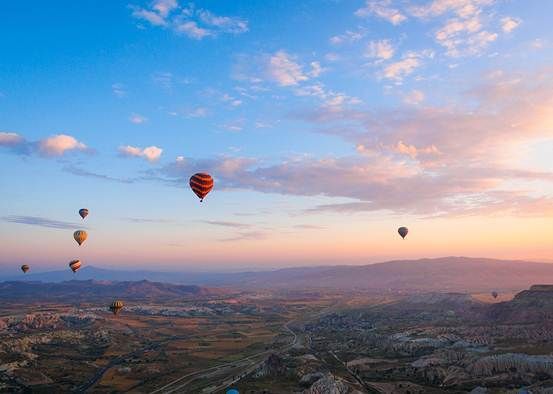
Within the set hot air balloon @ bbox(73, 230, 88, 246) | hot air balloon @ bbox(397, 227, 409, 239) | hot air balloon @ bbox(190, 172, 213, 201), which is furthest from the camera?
hot air balloon @ bbox(397, 227, 409, 239)

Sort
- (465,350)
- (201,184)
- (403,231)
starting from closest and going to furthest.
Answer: (201,184), (465,350), (403,231)

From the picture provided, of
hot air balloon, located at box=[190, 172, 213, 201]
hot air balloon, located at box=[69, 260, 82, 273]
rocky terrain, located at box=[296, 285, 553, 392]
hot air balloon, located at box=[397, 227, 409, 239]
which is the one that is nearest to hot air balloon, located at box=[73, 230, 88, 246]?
hot air balloon, located at box=[69, 260, 82, 273]

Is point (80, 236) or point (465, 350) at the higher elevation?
point (80, 236)

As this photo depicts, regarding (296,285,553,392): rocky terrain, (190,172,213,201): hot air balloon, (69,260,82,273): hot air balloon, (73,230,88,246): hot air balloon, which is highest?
(190,172,213,201): hot air balloon

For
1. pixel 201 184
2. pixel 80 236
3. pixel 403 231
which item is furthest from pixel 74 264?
pixel 403 231

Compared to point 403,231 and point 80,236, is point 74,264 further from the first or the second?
point 403,231

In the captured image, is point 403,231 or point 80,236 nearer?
point 80,236

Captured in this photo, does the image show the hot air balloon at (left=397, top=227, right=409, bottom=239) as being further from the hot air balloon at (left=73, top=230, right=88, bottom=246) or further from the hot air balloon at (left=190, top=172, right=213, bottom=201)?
the hot air balloon at (left=73, top=230, right=88, bottom=246)

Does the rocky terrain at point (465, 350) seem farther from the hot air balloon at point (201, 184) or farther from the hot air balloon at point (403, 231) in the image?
the hot air balloon at point (201, 184)
